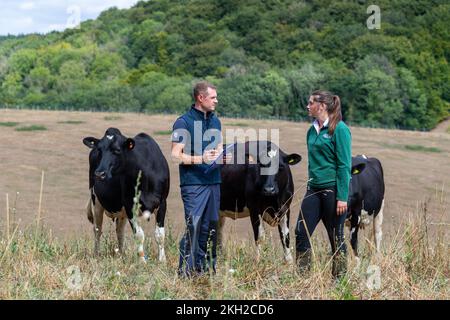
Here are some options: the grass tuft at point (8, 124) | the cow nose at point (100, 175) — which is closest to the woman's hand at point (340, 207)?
the cow nose at point (100, 175)

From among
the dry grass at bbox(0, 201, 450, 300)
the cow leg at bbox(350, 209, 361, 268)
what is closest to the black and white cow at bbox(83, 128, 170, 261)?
the dry grass at bbox(0, 201, 450, 300)

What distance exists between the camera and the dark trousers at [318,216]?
7.56m

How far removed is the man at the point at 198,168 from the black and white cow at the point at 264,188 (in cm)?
284

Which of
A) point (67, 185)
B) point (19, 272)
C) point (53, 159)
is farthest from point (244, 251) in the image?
point (53, 159)

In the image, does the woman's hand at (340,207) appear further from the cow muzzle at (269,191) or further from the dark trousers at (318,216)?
the cow muzzle at (269,191)

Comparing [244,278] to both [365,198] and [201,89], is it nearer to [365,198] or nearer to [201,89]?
[201,89]

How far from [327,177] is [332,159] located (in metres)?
0.19

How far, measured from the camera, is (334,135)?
24.5 ft

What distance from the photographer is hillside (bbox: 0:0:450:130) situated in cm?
8206

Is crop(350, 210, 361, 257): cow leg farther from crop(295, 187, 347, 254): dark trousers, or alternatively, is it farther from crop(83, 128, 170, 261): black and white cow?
crop(295, 187, 347, 254): dark trousers

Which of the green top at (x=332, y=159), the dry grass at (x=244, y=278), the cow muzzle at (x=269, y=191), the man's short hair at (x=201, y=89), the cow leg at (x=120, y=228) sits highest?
the man's short hair at (x=201, y=89)

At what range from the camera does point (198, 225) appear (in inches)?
295

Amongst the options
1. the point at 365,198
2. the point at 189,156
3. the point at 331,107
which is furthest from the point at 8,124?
the point at 331,107
